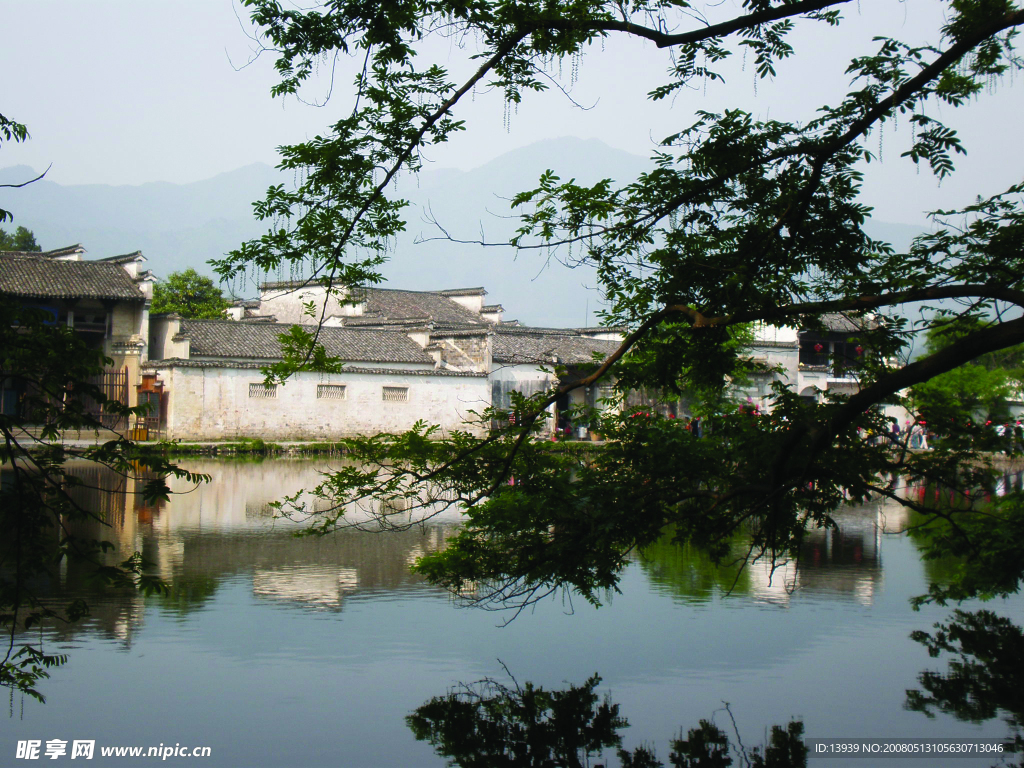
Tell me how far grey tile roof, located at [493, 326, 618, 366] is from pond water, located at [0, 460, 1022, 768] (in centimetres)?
2113

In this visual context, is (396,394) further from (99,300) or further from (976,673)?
(976,673)

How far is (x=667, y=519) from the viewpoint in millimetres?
5848

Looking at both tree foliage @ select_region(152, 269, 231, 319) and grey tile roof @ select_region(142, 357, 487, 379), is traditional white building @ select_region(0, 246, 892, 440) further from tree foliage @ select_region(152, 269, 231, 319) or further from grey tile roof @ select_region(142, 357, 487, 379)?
tree foliage @ select_region(152, 269, 231, 319)

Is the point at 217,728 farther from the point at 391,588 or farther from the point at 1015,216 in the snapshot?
the point at 1015,216

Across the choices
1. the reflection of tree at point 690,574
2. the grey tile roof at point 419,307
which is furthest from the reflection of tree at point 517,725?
the grey tile roof at point 419,307

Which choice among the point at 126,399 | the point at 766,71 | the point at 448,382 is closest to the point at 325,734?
the point at 766,71

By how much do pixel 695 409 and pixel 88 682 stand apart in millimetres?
4693

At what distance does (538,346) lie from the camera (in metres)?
34.2

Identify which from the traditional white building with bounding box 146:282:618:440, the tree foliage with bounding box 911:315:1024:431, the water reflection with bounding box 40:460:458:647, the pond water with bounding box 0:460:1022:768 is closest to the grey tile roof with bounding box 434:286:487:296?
the traditional white building with bounding box 146:282:618:440

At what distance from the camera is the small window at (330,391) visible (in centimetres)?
2922

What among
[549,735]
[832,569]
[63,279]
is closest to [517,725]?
[549,735]

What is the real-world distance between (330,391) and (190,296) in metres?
11.9

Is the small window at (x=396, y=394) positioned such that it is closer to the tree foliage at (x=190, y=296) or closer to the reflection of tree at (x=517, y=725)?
the tree foliage at (x=190, y=296)

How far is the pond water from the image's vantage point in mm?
6145
